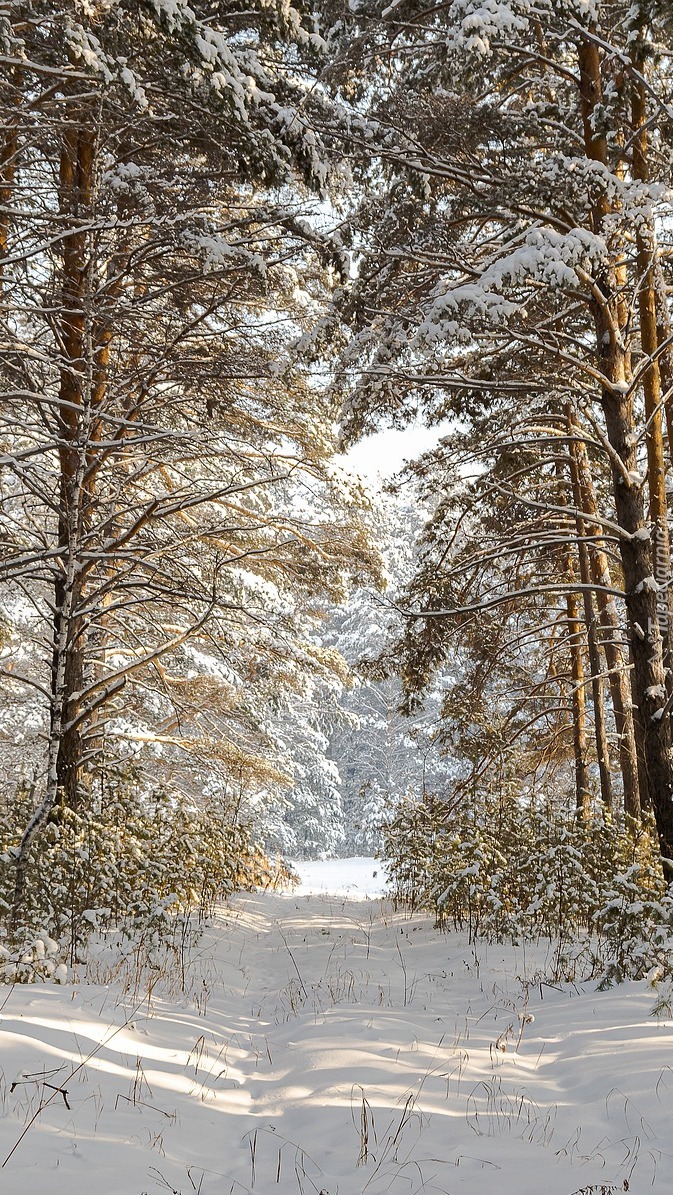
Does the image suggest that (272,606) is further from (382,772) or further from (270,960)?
(382,772)

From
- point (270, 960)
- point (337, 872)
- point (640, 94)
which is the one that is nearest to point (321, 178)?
point (640, 94)

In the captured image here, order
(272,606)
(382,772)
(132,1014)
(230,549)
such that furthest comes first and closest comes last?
(382,772), (272,606), (230,549), (132,1014)

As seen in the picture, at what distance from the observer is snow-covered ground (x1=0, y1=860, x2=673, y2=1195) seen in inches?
117

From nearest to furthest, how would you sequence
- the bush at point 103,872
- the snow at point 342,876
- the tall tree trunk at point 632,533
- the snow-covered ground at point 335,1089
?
the snow-covered ground at point 335,1089 < the bush at point 103,872 < the tall tree trunk at point 632,533 < the snow at point 342,876

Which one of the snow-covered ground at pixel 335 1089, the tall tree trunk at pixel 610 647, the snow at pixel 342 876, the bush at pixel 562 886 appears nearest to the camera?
the snow-covered ground at pixel 335 1089

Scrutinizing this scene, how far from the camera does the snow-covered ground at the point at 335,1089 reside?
297 centimetres

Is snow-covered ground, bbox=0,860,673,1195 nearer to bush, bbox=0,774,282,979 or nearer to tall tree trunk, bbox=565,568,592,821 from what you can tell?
bush, bbox=0,774,282,979

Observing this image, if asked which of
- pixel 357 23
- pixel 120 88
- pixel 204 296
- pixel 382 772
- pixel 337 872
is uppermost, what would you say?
pixel 357 23

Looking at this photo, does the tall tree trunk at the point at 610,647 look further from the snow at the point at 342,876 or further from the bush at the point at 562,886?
the snow at the point at 342,876

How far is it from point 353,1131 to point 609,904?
3090 millimetres

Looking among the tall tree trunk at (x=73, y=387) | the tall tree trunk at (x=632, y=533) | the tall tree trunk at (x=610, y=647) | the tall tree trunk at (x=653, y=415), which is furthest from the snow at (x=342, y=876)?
the tall tree trunk at (x=653, y=415)

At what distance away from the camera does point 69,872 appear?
6.58 m

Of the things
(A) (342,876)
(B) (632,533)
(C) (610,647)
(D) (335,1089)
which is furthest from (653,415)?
(A) (342,876)

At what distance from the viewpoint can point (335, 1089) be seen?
3.83 meters
